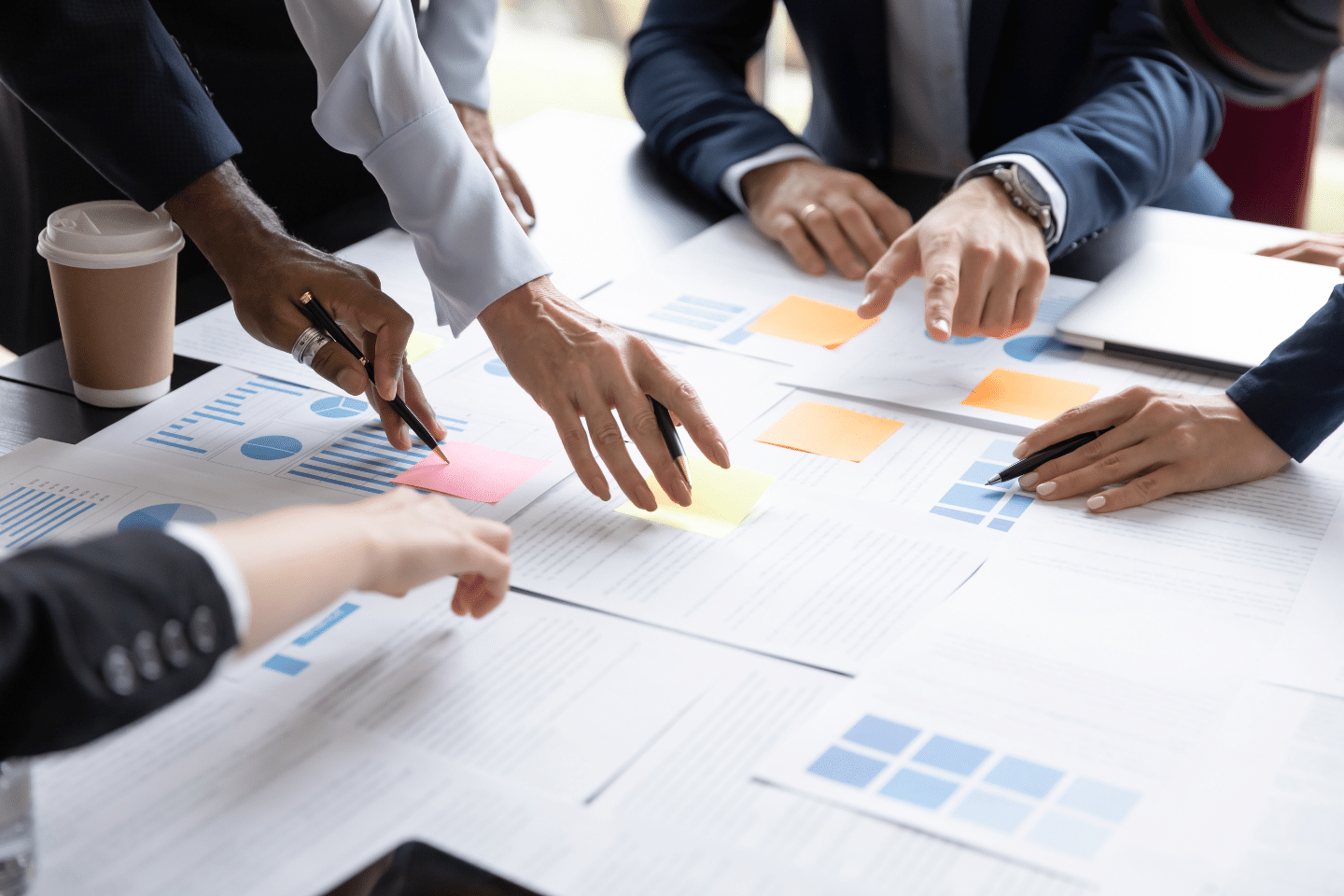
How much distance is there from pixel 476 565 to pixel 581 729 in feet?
0.45

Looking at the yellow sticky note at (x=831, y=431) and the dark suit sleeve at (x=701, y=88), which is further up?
the dark suit sleeve at (x=701, y=88)

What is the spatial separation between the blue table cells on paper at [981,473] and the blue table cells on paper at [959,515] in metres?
0.06

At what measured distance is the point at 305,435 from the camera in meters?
1.18

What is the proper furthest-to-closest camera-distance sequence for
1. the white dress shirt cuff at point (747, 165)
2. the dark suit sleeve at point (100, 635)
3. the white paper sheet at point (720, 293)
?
the white dress shirt cuff at point (747, 165) < the white paper sheet at point (720, 293) < the dark suit sleeve at point (100, 635)

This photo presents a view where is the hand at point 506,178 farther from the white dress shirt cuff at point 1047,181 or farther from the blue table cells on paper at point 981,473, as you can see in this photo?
the blue table cells on paper at point 981,473

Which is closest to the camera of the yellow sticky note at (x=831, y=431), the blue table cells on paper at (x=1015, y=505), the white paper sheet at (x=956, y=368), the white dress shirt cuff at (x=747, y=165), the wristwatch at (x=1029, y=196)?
the blue table cells on paper at (x=1015, y=505)

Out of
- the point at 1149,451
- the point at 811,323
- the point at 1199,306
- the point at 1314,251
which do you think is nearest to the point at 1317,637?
the point at 1149,451

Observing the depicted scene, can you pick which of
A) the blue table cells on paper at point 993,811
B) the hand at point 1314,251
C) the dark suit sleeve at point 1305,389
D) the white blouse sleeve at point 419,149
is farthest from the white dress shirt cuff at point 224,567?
the hand at point 1314,251

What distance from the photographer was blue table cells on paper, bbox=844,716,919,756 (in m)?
0.77

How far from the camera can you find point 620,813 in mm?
713

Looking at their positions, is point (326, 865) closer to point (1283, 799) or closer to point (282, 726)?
point (282, 726)

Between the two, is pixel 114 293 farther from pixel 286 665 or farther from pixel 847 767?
pixel 847 767

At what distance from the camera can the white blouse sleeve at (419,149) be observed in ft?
3.87

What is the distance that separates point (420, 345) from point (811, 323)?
45cm
